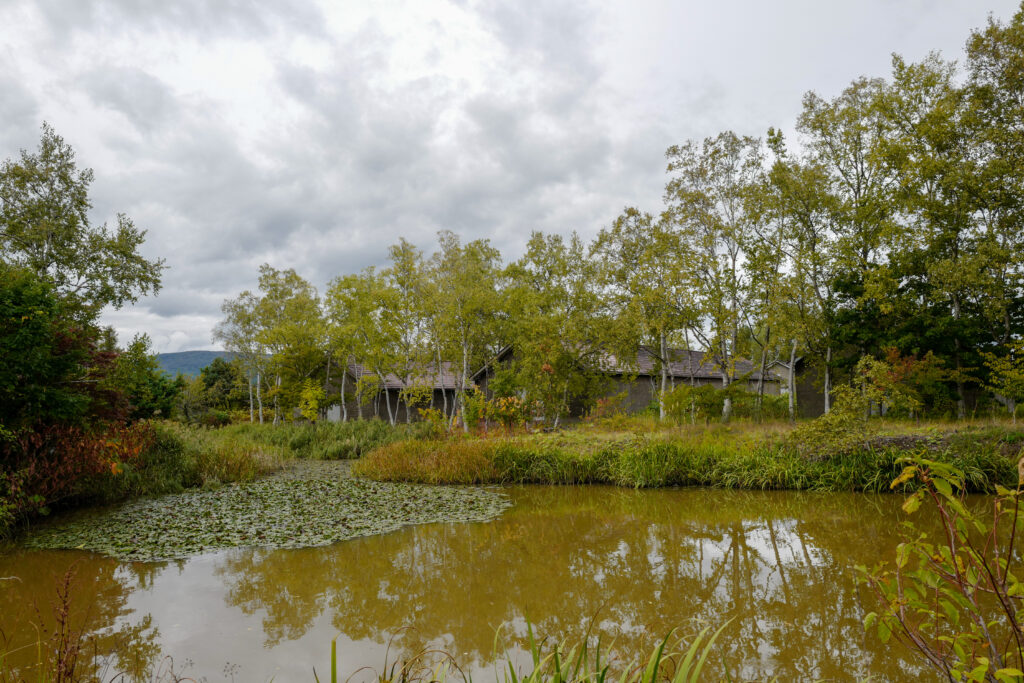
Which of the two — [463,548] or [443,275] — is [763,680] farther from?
[443,275]

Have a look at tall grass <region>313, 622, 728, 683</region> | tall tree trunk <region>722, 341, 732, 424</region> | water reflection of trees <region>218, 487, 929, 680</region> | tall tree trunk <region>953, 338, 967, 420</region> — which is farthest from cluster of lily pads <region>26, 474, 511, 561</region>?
tall tree trunk <region>953, 338, 967, 420</region>

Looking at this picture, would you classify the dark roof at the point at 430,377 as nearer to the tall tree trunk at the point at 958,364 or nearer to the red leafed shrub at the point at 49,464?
the red leafed shrub at the point at 49,464

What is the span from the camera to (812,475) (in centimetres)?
1175

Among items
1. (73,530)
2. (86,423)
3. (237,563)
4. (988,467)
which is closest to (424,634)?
(237,563)

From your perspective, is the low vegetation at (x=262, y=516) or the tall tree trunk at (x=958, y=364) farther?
the tall tree trunk at (x=958, y=364)

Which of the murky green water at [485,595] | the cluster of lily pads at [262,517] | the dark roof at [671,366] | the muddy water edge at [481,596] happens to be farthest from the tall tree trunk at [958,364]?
the cluster of lily pads at [262,517]

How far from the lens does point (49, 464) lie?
866 cm

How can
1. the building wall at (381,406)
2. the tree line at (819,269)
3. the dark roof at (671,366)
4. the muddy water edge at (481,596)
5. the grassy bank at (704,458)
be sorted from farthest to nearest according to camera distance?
the building wall at (381,406) → the dark roof at (671,366) → the tree line at (819,269) → the grassy bank at (704,458) → the muddy water edge at (481,596)

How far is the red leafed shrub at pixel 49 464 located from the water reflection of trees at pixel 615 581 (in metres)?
3.67

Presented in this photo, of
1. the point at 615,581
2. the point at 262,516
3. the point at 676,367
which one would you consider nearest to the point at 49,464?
the point at 262,516

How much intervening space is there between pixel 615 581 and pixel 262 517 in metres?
6.28

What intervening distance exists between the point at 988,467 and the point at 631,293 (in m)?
12.7

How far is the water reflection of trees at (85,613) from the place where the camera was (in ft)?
13.9

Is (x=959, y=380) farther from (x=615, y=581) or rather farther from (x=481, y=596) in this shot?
(x=481, y=596)
